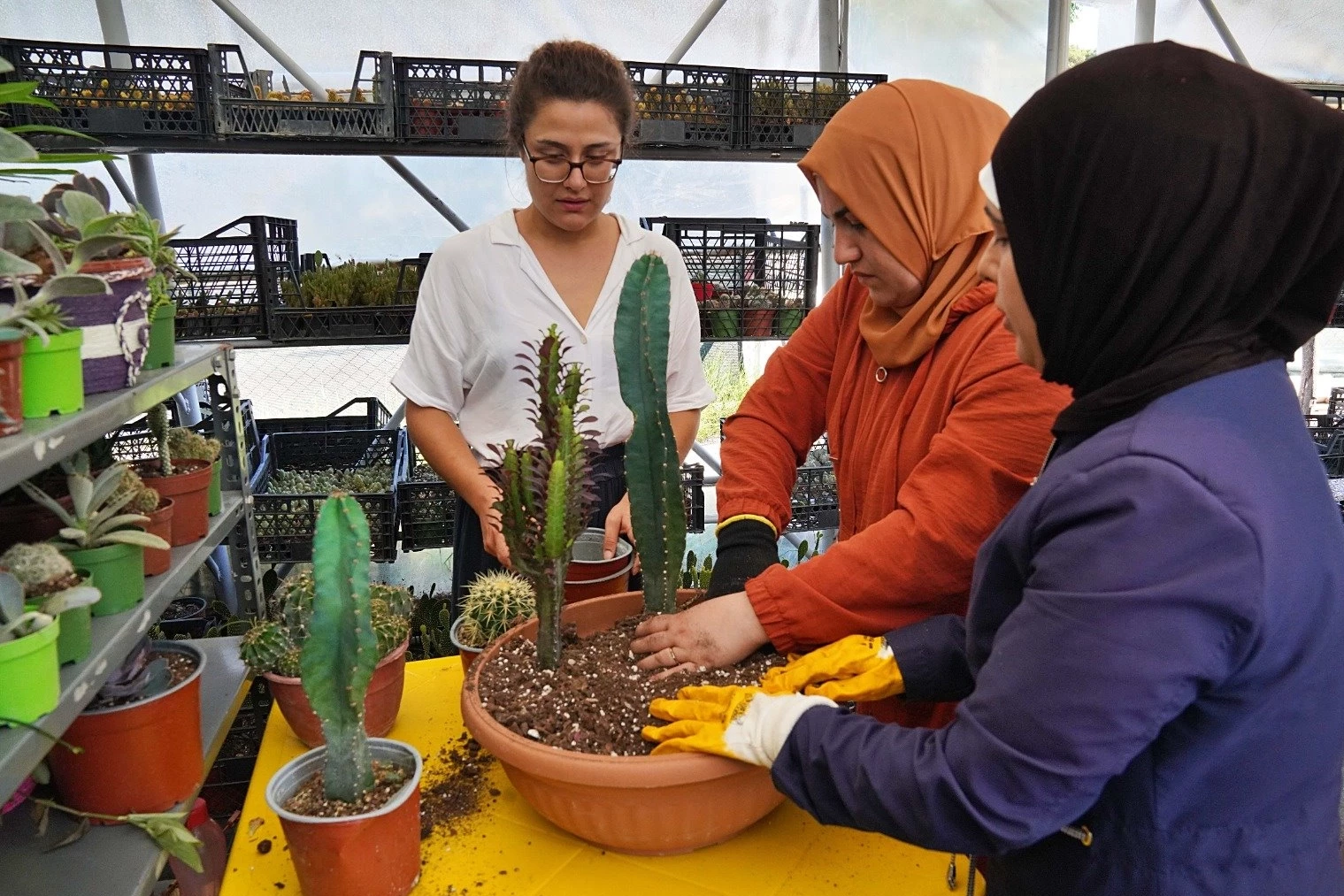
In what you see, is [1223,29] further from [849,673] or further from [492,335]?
[849,673]

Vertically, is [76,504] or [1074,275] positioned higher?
[1074,275]

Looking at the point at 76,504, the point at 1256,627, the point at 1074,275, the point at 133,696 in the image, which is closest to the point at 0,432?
the point at 76,504

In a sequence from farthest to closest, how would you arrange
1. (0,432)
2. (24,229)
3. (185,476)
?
1. (185,476)
2. (24,229)
3. (0,432)

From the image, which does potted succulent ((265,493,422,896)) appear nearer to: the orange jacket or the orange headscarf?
the orange jacket

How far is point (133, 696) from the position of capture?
4.50 feet

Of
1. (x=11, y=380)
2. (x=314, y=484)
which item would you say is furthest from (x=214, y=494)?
(x=314, y=484)

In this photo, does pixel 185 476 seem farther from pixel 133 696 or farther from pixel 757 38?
pixel 757 38

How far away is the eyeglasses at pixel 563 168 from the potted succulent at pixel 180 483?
857 mm

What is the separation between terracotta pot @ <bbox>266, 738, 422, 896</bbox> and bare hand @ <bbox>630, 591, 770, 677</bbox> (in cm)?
36

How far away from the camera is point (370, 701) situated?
1304mm

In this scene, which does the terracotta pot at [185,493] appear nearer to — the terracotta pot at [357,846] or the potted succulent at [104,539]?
the potted succulent at [104,539]

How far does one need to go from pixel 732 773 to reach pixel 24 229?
3.91 feet

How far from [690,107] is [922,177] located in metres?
1.90

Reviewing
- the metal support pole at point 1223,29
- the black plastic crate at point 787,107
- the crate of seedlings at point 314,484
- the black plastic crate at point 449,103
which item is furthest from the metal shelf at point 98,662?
the metal support pole at point 1223,29
